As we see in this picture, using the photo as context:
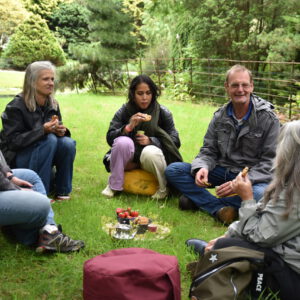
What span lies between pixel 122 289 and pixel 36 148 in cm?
226

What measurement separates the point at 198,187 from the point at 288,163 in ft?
6.68

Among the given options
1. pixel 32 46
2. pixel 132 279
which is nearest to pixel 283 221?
pixel 132 279

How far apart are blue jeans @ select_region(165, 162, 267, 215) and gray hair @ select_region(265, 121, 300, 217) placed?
5.82ft

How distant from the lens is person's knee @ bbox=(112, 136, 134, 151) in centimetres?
455

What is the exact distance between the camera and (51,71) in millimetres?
4270

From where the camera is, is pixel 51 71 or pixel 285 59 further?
pixel 285 59

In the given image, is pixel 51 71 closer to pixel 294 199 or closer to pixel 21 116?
pixel 21 116

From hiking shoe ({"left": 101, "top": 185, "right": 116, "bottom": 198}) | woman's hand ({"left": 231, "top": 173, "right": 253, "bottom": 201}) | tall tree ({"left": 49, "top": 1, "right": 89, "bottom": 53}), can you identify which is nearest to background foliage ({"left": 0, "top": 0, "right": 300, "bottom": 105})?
tall tree ({"left": 49, "top": 1, "right": 89, "bottom": 53})

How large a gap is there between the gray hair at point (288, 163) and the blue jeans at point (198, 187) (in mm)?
1774

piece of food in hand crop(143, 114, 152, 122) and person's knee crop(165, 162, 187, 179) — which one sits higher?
piece of food in hand crop(143, 114, 152, 122)

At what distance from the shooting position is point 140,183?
4711 mm

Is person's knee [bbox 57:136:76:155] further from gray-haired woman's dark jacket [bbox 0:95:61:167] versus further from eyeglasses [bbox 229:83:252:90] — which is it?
eyeglasses [bbox 229:83:252:90]

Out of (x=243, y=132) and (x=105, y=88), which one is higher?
(x=243, y=132)

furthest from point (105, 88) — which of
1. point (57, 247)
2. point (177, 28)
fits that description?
point (57, 247)
